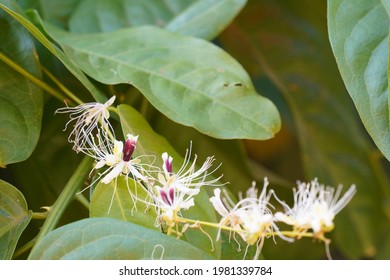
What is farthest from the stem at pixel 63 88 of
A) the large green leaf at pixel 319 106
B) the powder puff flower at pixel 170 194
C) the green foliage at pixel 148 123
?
the large green leaf at pixel 319 106

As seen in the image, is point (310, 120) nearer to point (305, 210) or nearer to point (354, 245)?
point (354, 245)

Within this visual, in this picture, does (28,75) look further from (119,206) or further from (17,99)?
(119,206)

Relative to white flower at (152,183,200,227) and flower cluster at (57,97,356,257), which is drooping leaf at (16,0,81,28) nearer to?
flower cluster at (57,97,356,257)

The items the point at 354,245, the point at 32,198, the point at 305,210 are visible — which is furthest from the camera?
the point at 354,245

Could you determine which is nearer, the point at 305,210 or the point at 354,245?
the point at 305,210

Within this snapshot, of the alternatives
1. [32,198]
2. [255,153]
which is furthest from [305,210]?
[255,153]

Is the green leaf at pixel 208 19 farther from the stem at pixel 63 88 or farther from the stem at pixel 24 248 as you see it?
the stem at pixel 24 248
